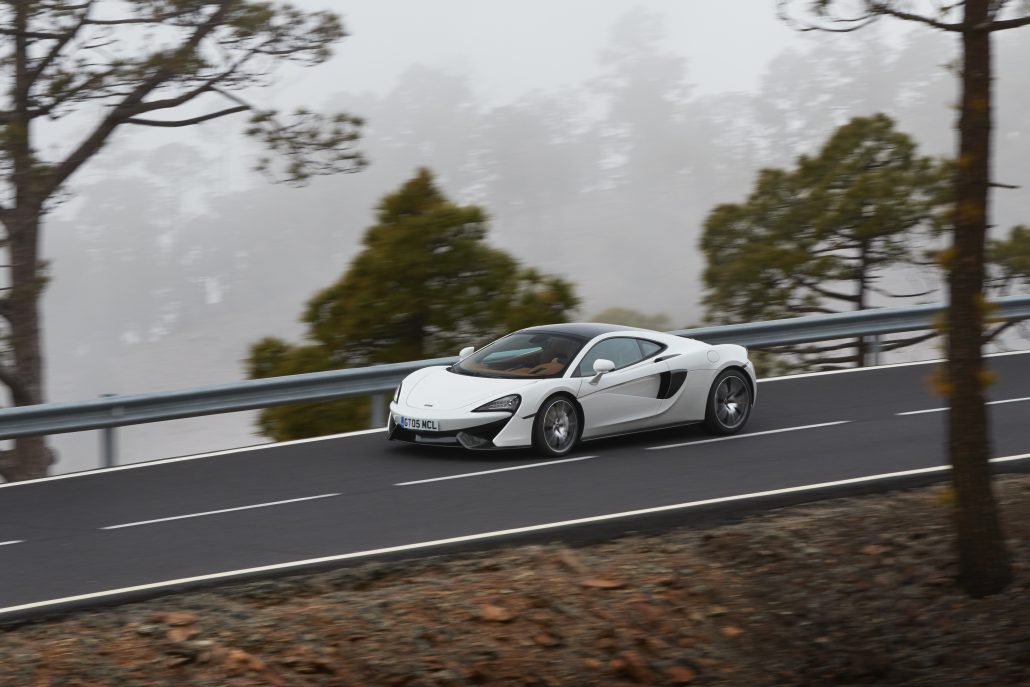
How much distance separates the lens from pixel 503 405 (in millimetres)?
13297

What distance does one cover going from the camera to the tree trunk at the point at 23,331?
2214 cm

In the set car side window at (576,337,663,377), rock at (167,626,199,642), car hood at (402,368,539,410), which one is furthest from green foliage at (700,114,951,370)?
rock at (167,626,199,642)

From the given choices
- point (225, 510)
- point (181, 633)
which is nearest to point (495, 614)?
point (181, 633)

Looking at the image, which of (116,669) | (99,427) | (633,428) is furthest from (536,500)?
(99,427)

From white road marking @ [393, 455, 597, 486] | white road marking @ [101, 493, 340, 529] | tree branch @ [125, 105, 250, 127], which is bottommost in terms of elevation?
white road marking @ [101, 493, 340, 529]

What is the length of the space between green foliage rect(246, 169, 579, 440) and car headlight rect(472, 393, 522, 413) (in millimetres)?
8085

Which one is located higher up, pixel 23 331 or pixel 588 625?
pixel 23 331

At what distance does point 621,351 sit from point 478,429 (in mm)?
1897

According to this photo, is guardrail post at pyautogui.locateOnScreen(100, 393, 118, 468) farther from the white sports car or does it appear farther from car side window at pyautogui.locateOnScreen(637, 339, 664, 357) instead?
car side window at pyautogui.locateOnScreen(637, 339, 664, 357)

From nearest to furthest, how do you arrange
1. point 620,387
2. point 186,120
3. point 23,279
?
point 620,387 < point 23,279 < point 186,120

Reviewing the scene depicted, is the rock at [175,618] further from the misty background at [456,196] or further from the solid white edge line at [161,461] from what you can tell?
the misty background at [456,196]

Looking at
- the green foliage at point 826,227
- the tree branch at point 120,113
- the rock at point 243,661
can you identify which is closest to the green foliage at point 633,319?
the green foliage at point 826,227

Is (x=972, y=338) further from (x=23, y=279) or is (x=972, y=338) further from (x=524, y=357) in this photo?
(x=23, y=279)

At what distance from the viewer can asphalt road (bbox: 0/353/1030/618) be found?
34.5 feet
